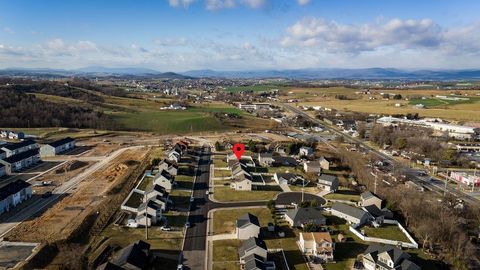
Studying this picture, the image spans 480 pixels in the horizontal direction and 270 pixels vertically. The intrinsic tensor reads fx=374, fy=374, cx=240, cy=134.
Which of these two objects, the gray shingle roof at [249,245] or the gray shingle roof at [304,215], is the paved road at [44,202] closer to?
the gray shingle roof at [249,245]

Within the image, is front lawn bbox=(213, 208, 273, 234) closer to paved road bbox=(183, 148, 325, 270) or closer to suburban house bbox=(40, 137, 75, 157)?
paved road bbox=(183, 148, 325, 270)

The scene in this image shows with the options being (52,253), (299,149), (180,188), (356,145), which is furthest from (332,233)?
(356,145)

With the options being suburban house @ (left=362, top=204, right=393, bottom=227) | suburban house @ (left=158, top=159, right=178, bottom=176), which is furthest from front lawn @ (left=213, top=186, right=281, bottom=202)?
suburban house @ (left=362, top=204, right=393, bottom=227)

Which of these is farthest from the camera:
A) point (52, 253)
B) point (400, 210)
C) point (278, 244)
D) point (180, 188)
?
point (180, 188)

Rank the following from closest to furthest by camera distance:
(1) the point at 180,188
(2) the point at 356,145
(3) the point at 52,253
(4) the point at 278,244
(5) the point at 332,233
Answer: (3) the point at 52,253
(4) the point at 278,244
(5) the point at 332,233
(1) the point at 180,188
(2) the point at 356,145

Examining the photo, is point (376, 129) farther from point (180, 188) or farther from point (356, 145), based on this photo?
point (180, 188)

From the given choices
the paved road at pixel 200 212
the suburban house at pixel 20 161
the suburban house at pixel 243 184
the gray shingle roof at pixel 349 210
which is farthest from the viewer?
the suburban house at pixel 20 161

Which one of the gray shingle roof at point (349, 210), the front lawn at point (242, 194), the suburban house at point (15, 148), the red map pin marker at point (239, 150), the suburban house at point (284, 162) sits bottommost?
the front lawn at point (242, 194)

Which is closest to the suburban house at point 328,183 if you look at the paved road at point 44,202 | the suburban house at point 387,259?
the suburban house at point 387,259
